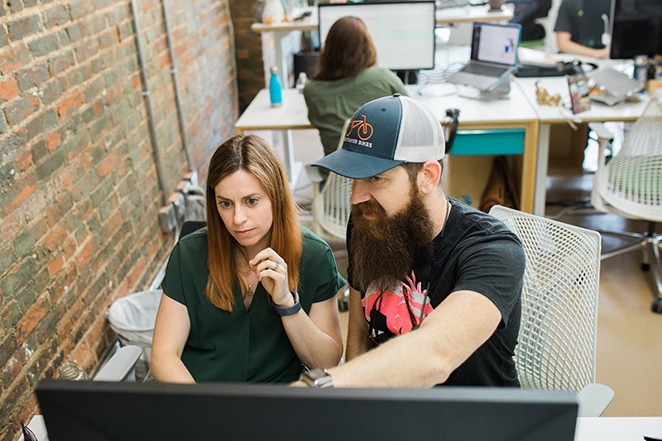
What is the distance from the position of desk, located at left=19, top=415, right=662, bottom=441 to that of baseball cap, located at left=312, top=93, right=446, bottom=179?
0.64 metres

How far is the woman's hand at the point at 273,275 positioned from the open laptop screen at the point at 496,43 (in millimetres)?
2514

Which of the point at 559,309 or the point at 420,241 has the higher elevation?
the point at 420,241

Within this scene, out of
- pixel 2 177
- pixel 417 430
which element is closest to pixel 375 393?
pixel 417 430

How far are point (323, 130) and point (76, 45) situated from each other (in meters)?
1.28

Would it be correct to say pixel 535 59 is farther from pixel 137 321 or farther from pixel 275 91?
pixel 137 321

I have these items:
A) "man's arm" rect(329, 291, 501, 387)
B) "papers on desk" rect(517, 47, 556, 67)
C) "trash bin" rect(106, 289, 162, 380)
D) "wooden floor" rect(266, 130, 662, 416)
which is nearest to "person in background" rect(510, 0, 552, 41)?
"papers on desk" rect(517, 47, 556, 67)

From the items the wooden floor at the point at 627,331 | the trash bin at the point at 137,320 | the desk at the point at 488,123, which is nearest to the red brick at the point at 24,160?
the trash bin at the point at 137,320

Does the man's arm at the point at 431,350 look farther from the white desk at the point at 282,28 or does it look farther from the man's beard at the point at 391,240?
the white desk at the point at 282,28

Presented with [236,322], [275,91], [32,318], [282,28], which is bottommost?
[32,318]

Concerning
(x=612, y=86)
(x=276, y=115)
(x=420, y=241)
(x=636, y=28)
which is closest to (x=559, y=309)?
(x=420, y=241)

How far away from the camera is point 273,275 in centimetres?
149

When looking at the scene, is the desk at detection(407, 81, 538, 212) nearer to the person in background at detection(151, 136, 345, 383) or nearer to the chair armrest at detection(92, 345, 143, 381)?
A: the person in background at detection(151, 136, 345, 383)

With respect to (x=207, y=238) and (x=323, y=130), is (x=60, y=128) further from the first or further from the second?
(x=323, y=130)

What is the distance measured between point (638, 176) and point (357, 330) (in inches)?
77.5
